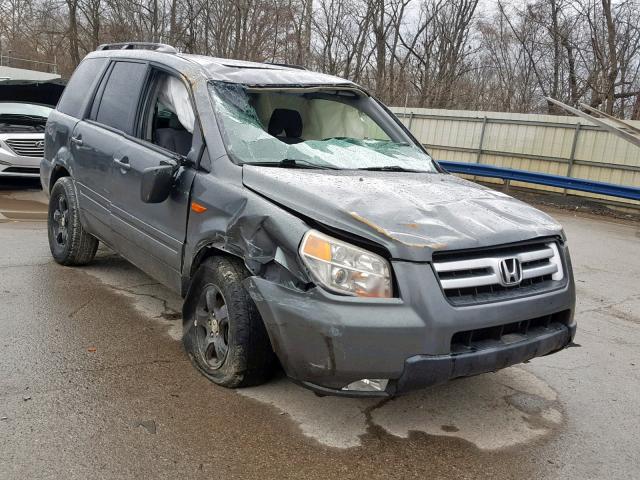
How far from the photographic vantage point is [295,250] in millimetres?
2893

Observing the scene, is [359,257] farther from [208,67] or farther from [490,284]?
[208,67]

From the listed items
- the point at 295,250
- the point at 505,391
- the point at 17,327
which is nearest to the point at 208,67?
the point at 295,250

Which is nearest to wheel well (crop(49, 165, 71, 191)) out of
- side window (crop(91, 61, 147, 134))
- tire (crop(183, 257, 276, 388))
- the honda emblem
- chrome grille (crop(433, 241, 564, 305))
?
side window (crop(91, 61, 147, 134))

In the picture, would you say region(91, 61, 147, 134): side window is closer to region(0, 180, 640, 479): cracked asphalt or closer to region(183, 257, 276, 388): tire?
region(0, 180, 640, 479): cracked asphalt

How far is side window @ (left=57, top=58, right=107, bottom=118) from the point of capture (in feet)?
17.6

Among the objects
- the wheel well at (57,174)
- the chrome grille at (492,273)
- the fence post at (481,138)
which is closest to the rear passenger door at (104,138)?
the wheel well at (57,174)

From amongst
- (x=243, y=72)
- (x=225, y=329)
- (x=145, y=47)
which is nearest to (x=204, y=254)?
(x=225, y=329)

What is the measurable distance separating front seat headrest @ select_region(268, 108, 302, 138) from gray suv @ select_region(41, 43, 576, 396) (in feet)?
0.07

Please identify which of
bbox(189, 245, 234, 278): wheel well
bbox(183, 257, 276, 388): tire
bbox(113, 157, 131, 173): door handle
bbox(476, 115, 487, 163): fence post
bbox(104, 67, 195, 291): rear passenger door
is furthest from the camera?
bbox(476, 115, 487, 163): fence post

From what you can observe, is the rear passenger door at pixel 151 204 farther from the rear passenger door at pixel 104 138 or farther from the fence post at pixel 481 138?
the fence post at pixel 481 138

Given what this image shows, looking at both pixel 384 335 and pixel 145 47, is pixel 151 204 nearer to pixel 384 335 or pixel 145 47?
pixel 145 47

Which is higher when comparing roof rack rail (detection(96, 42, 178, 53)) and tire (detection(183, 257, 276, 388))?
roof rack rail (detection(96, 42, 178, 53))

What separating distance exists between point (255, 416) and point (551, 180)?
12.7 meters

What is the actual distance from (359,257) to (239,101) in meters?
1.68
